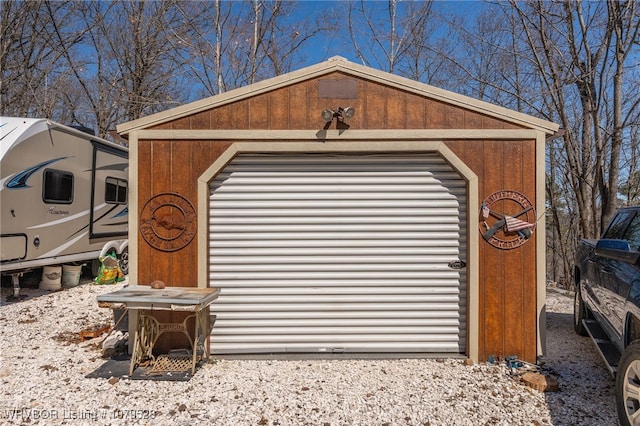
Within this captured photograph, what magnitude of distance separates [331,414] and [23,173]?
6.44 meters

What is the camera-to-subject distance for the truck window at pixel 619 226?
13.9 feet

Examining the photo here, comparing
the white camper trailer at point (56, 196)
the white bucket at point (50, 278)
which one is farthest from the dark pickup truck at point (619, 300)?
the white bucket at point (50, 278)

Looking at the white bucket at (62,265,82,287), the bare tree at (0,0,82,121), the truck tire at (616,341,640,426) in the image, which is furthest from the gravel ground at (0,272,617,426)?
the bare tree at (0,0,82,121)

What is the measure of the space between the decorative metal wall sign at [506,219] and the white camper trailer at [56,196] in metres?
7.20

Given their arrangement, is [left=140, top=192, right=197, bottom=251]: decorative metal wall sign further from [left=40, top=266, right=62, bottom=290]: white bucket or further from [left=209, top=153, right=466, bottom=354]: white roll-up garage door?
[left=40, top=266, right=62, bottom=290]: white bucket

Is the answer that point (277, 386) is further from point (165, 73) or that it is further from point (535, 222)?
point (165, 73)

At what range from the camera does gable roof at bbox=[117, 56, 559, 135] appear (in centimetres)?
449

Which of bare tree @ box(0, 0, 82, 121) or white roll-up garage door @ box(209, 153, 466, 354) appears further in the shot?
bare tree @ box(0, 0, 82, 121)

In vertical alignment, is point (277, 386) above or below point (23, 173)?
below

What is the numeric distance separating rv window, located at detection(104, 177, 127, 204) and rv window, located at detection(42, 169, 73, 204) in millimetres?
1172

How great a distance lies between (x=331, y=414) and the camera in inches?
134

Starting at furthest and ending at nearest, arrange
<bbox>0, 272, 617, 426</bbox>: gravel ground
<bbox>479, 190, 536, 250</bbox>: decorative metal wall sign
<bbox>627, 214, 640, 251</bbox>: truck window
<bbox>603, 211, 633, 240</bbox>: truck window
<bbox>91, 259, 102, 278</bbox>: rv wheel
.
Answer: <bbox>91, 259, 102, 278</bbox>: rv wheel → <bbox>479, 190, 536, 250</bbox>: decorative metal wall sign → <bbox>603, 211, 633, 240</bbox>: truck window → <bbox>627, 214, 640, 251</bbox>: truck window → <bbox>0, 272, 617, 426</bbox>: gravel ground

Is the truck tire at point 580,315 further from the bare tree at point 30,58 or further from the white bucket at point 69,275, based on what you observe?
the bare tree at point 30,58

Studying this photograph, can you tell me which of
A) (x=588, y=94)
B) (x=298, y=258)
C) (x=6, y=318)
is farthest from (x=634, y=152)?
(x=6, y=318)
